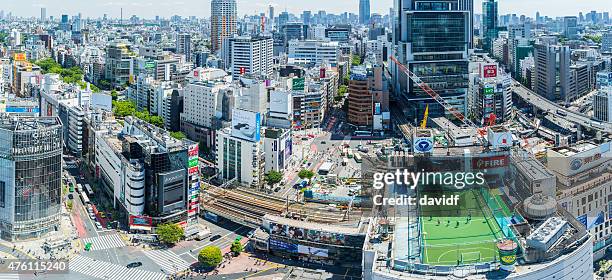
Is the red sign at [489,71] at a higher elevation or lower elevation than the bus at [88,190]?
higher

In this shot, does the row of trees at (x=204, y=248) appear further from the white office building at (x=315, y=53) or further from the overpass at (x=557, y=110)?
the white office building at (x=315, y=53)

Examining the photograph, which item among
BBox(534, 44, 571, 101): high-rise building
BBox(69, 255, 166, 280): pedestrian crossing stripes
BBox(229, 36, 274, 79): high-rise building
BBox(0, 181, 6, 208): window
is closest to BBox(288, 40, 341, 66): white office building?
BBox(229, 36, 274, 79): high-rise building

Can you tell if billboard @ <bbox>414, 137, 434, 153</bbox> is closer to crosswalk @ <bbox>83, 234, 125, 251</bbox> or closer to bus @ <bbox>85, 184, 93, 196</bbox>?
crosswalk @ <bbox>83, 234, 125, 251</bbox>

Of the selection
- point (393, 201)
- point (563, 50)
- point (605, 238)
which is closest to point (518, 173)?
point (605, 238)

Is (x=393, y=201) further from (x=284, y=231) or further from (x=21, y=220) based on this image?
(x=21, y=220)

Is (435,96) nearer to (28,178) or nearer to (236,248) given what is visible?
(236,248)

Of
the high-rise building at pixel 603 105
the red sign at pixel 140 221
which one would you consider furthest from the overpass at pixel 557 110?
the red sign at pixel 140 221
